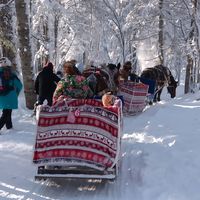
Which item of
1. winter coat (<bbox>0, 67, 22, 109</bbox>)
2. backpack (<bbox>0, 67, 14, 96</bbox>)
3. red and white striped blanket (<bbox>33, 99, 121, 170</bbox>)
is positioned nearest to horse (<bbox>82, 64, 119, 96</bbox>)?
winter coat (<bbox>0, 67, 22, 109</bbox>)

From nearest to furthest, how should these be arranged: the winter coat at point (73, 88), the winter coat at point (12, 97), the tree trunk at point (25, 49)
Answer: the winter coat at point (73, 88) → the winter coat at point (12, 97) → the tree trunk at point (25, 49)

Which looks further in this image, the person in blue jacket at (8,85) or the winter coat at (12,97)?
the winter coat at (12,97)

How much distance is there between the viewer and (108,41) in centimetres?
4172

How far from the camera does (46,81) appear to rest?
11.1 meters

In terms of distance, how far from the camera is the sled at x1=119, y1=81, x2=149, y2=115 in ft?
42.7

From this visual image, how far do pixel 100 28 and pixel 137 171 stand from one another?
25.0 m

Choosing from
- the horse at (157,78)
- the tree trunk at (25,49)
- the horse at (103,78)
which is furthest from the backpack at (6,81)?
the horse at (157,78)

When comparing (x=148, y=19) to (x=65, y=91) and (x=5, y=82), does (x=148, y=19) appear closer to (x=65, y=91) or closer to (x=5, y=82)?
(x=5, y=82)

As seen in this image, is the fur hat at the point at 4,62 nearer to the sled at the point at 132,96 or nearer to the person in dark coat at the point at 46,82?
the person in dark coat at the point at 46,82

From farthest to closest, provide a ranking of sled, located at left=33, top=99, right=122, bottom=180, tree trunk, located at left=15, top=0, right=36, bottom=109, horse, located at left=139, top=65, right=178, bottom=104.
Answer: horse, located at left=139, top=65, right=178, bottom=104 → tree trunk, located at left=15, top=0, right=36, bottom=109 → sled, located at left=33, top=99, right=122, bottom=180

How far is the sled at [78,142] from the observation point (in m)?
6.12

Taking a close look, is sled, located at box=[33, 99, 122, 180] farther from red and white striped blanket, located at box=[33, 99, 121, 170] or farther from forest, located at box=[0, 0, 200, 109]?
forest, located at box=[0, 0, 200, 109]

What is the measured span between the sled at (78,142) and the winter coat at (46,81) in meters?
4.66

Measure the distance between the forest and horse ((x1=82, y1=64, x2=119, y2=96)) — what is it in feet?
6.53
